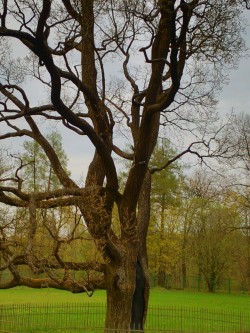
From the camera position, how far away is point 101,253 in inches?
435

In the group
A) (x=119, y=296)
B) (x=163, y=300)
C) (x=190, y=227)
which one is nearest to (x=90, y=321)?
(x=119, y=296)

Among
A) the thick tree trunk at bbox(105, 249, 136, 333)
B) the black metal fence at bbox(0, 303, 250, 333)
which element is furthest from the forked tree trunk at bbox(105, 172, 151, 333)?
the black metal fence at bbox(0, 303, 250, 333)

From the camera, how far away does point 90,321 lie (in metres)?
20.7

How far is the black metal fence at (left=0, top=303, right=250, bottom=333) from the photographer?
59.2ft

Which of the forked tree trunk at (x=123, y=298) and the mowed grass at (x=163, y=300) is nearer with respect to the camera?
the forked tree trunk at (x=123, y=298)

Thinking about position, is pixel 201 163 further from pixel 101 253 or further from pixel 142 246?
pixel 101 253

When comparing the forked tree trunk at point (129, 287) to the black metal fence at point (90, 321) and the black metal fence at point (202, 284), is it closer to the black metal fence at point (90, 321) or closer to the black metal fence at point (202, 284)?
the black metal fence at point (90, 321)

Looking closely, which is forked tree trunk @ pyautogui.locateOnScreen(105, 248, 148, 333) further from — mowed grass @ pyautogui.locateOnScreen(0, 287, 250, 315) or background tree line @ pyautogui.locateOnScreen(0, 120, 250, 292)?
background tree line @ pyautogui.locateOnScreen(0, 120, 250, 292)

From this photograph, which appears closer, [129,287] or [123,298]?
[123,298]

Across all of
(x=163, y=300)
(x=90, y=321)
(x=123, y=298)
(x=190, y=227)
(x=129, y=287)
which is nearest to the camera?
(x=123, y=298)

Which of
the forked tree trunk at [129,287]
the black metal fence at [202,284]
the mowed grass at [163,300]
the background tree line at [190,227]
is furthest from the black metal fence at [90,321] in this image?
the black metal fence at [202,284]

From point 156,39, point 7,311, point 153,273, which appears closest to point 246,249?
point 153,273

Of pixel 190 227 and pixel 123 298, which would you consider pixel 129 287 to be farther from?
pixel 190 227

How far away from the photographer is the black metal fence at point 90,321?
1803cm
